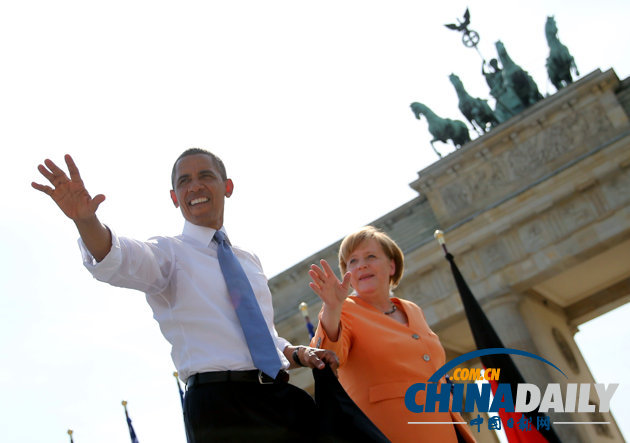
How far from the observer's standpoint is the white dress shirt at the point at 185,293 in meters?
2.64

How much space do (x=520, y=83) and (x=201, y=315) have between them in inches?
761

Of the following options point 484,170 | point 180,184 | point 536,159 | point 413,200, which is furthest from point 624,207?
point 180,184

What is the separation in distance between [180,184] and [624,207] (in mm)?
15564

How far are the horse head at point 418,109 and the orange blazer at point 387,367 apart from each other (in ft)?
60.1

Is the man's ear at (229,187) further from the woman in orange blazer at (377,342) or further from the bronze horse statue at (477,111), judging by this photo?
the bronze horse statue at (477,111)

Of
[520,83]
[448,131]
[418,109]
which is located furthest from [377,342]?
[418,109]

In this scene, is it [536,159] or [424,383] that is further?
[536,159]

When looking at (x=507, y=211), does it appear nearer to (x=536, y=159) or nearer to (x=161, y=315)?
(x=536, y=159)

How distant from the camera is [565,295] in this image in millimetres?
20484

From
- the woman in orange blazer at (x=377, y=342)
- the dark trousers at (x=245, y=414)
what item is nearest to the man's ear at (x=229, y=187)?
the woman in orange blazer at (x=377, y=342)

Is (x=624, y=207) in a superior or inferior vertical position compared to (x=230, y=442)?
superior

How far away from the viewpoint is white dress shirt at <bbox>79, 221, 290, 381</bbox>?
8.66 feet

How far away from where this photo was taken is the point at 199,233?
317cm

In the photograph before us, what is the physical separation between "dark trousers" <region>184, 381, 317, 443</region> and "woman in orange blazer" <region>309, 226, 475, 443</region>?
24.8 inches
